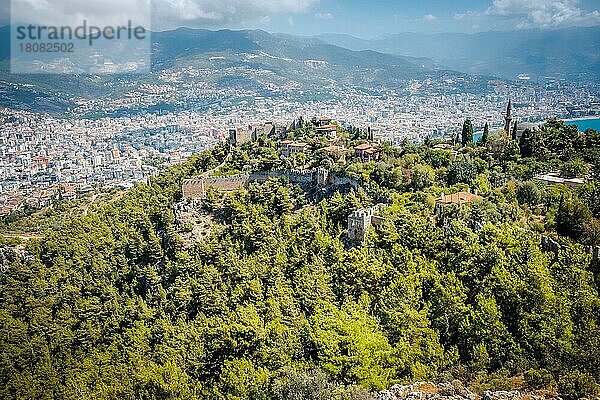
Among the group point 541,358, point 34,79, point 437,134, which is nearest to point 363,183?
point 541,358

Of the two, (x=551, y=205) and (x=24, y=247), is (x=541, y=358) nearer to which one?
(x=551, y=205)

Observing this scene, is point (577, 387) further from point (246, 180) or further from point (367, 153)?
point (246, 180)

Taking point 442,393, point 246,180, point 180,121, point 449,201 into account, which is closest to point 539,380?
point 442,393

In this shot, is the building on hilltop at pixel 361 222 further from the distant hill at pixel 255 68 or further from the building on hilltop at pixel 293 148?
the distant hill at pixel 255 68

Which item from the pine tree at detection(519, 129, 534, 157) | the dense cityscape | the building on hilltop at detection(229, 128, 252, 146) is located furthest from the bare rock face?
the dense cityscape

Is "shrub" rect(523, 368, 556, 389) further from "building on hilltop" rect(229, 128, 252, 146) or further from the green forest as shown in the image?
"building on hilltop" rect(229, 128, 252, 146)

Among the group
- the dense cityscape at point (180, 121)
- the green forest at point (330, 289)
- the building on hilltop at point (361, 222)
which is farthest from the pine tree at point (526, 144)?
the dense cityscape at point (180, 121)
